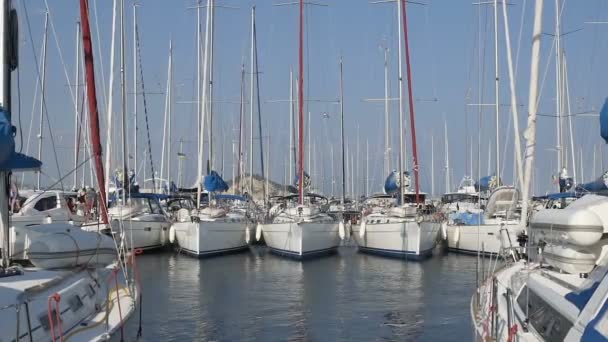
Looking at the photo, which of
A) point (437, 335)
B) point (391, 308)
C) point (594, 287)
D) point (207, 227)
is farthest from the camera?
point (207, 227)

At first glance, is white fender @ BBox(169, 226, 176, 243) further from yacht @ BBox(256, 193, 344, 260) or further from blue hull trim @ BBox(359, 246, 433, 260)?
blue hull trim @ BBox(359, 246, 433, 260)

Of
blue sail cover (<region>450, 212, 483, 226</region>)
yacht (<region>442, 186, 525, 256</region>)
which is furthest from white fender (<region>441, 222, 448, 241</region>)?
blue sail cover (<region>450, 212, 483, 226</region>)

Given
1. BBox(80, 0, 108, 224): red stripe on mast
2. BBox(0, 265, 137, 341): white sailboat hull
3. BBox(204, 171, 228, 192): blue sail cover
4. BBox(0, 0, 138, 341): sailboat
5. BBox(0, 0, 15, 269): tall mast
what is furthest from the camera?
BBox(204, 171, 228, 192): blue sail cover

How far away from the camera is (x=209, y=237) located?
105 ft

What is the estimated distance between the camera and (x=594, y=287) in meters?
7.17

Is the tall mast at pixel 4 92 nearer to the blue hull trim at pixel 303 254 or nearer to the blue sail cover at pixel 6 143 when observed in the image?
the blue sail cover at pixel 6 143

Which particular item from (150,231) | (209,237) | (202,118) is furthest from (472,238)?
(150,231)

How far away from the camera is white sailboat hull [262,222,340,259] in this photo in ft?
104

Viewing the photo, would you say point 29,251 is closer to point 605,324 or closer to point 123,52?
point 605,324

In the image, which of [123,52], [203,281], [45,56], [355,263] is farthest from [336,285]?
[45,56]

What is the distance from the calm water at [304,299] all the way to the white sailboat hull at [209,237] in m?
0.69

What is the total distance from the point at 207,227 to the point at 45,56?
12895 millimetres

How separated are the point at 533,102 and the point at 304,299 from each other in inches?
408

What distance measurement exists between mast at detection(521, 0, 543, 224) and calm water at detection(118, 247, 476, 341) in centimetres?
462
